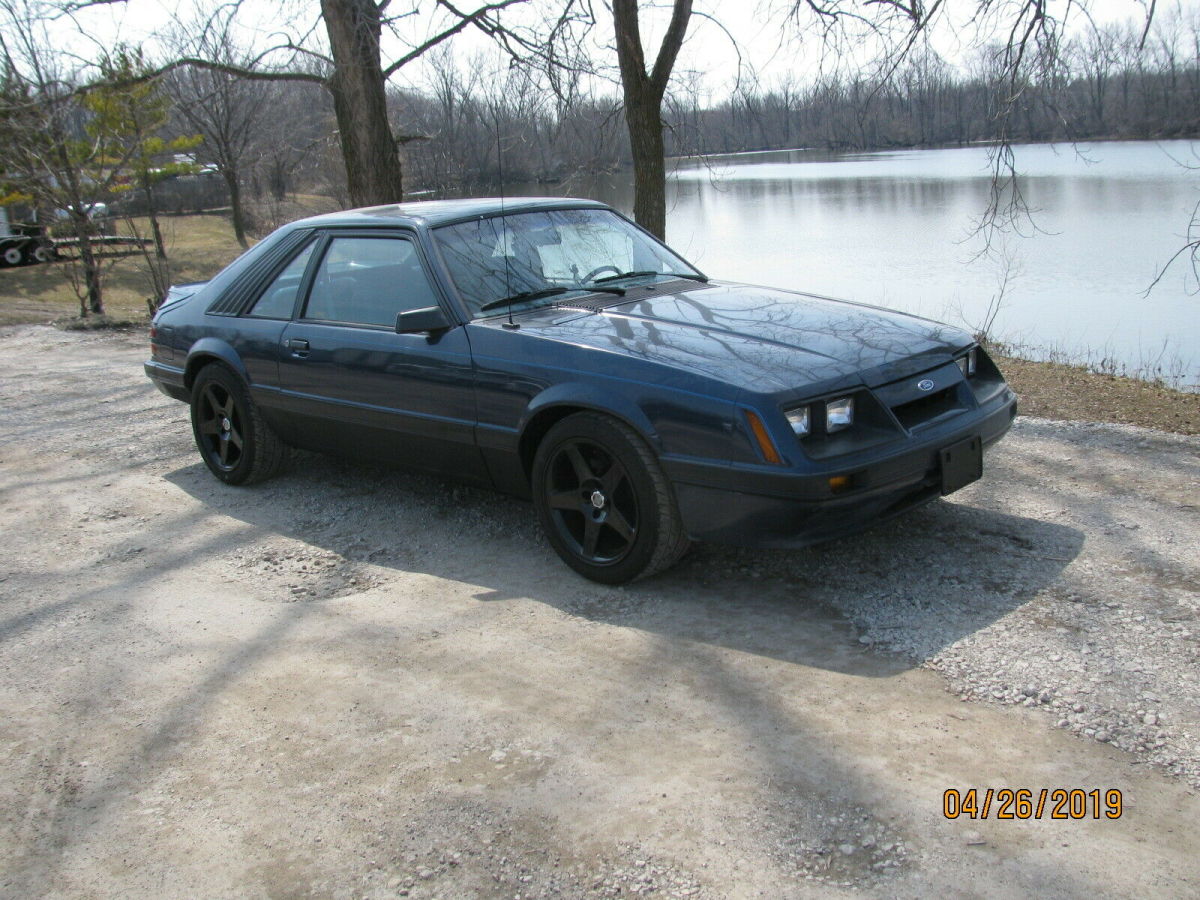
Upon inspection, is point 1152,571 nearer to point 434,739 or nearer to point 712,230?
point 434,739

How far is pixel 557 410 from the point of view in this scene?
14.1ft

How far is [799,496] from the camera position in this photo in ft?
12.0

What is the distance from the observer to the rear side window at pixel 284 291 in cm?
555

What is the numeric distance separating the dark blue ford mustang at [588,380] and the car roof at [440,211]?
0.06ft

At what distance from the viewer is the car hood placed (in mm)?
3923

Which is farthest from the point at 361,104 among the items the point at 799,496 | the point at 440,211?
the point at 799,496

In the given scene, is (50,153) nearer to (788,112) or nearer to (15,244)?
(788,112)

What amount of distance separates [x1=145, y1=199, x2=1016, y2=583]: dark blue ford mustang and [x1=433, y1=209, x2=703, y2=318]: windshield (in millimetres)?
10

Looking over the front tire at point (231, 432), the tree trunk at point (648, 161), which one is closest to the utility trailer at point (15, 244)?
the tree trunk at point (648, 161)

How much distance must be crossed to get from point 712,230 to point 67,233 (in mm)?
12378

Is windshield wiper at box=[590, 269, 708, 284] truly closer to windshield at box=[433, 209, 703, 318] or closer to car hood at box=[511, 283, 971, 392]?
windshield at box=[433, 209, 703, 318]

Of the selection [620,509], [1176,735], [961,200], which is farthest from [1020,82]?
[961,200]
